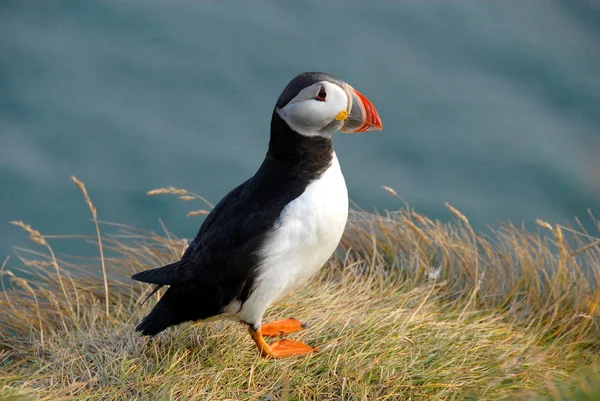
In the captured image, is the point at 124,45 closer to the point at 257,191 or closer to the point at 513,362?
the point at 257,191

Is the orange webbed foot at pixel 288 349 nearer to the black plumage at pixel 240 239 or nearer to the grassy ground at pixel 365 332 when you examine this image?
the grassy ground at pixel 365 332

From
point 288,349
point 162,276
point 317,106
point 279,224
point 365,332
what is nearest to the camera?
point 317,106

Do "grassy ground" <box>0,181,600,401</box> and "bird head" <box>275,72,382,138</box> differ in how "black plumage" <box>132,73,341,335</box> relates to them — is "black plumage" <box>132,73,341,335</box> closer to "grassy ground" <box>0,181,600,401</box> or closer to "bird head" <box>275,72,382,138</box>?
"bird head" <box>275,72,382,138</box>

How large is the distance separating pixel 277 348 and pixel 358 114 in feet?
4.07

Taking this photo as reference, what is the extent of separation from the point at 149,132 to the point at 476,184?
3.39 m

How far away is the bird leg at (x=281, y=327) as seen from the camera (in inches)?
165

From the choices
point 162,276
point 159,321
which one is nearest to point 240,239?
point 162,276

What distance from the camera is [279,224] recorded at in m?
3.69

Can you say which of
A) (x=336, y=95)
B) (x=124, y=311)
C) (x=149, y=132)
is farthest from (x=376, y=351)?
(x=149, y=132)

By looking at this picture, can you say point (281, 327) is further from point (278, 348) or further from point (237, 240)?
point (237, 240)

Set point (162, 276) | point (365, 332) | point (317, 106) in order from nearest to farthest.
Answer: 1. point (317, 106)
2. point (162, 276)
3. point (365, 332)

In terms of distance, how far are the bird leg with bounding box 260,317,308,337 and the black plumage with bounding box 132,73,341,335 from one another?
0.43 m

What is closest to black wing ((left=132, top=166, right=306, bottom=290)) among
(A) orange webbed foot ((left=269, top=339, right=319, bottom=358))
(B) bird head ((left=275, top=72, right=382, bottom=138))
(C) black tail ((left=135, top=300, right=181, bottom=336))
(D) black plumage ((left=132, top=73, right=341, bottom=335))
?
(D) black plumage ((left=132, top=73, right=341, bottom=335))

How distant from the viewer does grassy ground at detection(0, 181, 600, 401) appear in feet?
12.3
